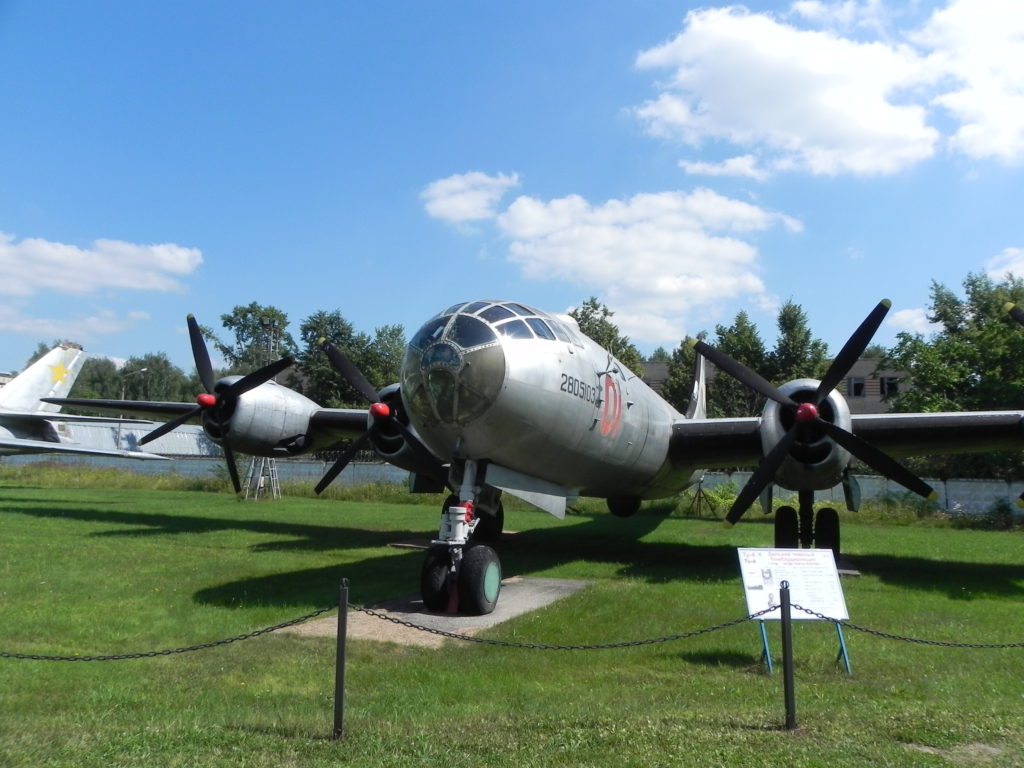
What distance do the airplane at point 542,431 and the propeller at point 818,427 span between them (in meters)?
0.03

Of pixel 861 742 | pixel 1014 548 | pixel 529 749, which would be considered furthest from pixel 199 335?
pixel 1014 548

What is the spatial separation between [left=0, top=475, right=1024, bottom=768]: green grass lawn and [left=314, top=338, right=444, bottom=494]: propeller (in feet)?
6.13

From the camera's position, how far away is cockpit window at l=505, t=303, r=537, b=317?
10875 millimetres

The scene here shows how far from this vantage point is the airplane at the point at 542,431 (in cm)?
1009

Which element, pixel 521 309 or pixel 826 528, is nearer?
pixel 521 309

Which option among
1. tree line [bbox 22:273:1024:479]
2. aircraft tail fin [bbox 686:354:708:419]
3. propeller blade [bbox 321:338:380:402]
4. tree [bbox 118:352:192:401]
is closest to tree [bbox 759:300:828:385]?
tree line [bbox 22:273:1024:479]

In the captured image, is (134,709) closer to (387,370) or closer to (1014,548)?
(1014,548)

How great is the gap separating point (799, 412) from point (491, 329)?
5455 millimetres

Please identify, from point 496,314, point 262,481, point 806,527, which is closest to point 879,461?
point 806,527

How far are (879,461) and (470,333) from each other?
21.9 feet

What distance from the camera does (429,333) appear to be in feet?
33.9

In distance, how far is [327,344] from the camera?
15633 millimetres

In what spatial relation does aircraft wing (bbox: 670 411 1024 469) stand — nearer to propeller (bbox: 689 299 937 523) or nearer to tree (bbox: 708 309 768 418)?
propeller (bbox: 689 299 937 523)

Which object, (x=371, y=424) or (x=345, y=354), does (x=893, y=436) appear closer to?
(x=371, y=424)
